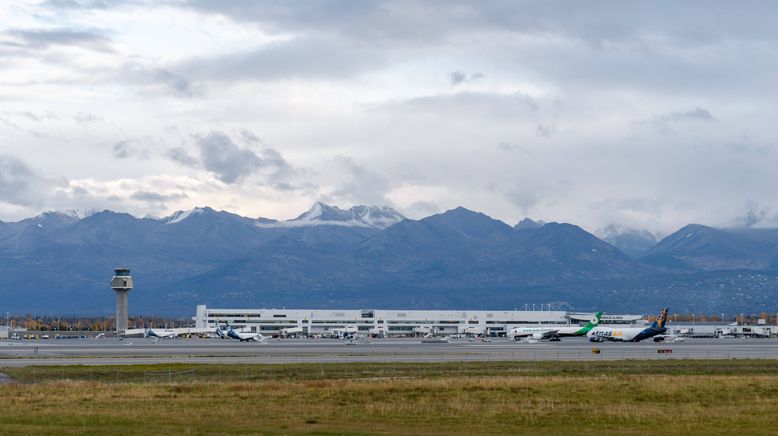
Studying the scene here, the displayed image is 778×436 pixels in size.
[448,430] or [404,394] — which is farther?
[404,394]

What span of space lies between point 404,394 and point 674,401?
1504cm

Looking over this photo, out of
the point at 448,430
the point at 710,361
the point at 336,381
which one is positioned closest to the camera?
the point at 448,430

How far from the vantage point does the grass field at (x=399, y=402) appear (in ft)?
162

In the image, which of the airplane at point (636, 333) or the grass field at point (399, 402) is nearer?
the grass field at point (399, 402)

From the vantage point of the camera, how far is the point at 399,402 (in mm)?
59312

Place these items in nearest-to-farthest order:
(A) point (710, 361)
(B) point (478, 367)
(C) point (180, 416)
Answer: (C) point (180, 416) → (B) point (478, 367) → (A) point (710, 361)

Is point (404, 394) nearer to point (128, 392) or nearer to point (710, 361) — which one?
point (128, 392)

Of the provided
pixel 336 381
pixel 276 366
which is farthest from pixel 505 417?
pixel 276 366

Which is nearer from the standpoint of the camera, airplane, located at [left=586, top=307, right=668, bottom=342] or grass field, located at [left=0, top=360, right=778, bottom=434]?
grass field, located at [left=0, top=360, right=778, bottom=434]

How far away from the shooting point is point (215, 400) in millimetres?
60750

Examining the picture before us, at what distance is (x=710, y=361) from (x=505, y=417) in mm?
57402

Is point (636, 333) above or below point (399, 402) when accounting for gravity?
above

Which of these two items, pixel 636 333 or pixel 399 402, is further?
pixel 636 333

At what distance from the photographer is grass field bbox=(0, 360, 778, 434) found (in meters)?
49.4
